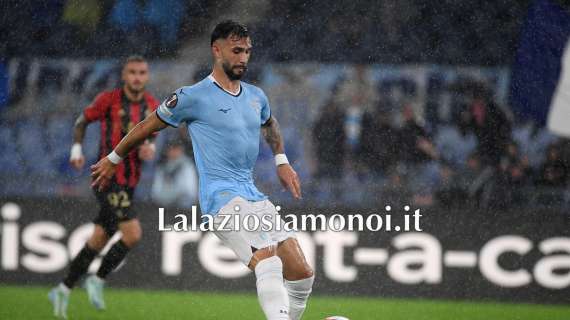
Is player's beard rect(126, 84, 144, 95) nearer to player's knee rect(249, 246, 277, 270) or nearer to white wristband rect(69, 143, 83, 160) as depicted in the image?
white wristband rect(69, 143, 83, 160)

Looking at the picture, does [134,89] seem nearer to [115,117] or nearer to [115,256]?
[115,117]

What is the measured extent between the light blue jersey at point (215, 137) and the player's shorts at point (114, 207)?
2223 mm

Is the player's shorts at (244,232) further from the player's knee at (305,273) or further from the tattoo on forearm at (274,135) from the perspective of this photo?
the tattoo on forearm at (274,135)

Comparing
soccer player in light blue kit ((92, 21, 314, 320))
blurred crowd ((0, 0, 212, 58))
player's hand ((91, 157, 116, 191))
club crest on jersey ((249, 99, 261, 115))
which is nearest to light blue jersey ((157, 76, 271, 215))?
soccer player in light blue kit ((92, 21, 314, 320))

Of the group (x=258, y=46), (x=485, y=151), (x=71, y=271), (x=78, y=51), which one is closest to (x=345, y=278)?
(x=71, y=271)

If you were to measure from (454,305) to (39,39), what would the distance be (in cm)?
751

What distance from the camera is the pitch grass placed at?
23.4 feet

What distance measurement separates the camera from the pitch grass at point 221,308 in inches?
281

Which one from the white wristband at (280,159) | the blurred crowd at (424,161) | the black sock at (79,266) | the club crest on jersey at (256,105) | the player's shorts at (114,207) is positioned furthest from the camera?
the blurred crowd at (424,161)

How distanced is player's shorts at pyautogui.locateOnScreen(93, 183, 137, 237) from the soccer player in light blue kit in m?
2.12

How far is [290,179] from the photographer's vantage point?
554cm

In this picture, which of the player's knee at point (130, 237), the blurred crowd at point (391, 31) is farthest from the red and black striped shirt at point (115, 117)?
the blurred crowd at point (391, 31)

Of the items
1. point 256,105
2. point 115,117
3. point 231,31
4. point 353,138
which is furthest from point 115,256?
point 353,138

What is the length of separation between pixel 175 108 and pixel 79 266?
2.51 meters
